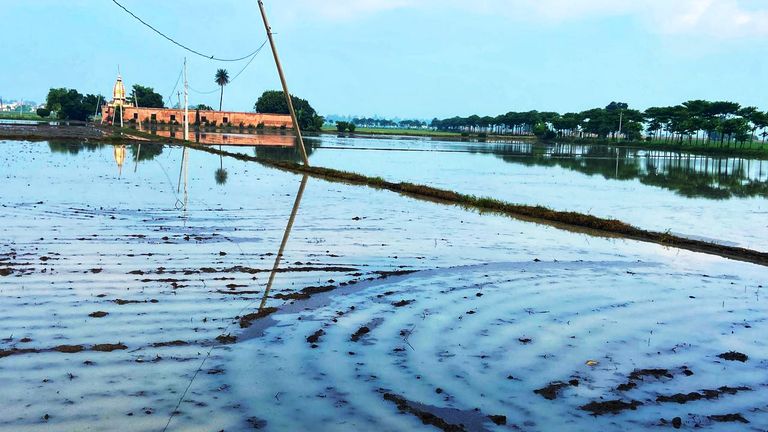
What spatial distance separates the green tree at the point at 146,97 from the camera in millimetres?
132387

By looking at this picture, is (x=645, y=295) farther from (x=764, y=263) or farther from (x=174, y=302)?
(x=174, y=302)

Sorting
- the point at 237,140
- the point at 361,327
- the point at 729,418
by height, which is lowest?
the point at 729,418

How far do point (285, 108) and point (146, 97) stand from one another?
99.0ft

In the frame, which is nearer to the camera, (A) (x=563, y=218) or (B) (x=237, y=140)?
(A) (x=563, y=218)

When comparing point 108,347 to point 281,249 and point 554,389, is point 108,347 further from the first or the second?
point 281,249

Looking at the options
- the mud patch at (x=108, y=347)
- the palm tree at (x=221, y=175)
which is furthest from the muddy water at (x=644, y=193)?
the mud patch at (x=108, y=347)

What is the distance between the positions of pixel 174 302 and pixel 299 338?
1882 millimetres

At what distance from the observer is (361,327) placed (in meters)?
7.13

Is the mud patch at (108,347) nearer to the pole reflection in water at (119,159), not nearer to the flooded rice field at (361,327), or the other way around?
the flooded rice field at (361,327)

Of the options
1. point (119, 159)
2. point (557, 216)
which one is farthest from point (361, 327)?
point (119, 159)

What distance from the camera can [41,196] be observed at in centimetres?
1773

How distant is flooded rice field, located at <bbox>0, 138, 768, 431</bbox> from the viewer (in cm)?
504

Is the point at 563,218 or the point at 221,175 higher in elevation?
the point at 221,175

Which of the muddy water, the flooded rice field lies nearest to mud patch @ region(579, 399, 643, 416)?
the flooded rice field
